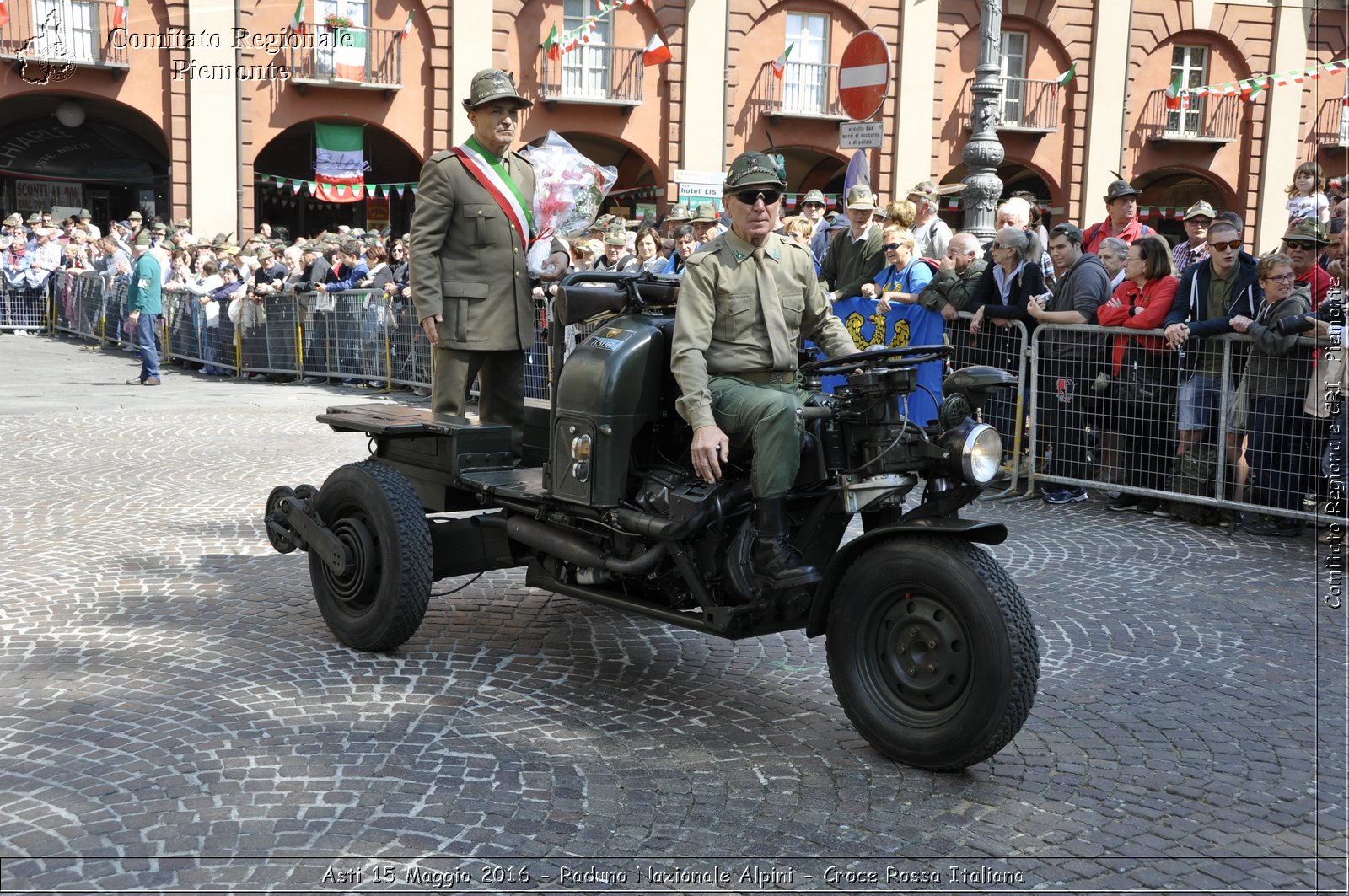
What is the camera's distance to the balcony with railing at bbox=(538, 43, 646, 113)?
29.7 meters

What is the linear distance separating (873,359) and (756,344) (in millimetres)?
484

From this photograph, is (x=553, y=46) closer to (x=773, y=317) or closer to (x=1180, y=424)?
(x=1180, y=424)

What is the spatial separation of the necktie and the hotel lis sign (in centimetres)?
632

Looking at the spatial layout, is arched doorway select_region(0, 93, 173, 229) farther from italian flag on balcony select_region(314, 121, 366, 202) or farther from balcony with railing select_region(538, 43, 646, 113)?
balcony with railing select_region(538, 43, 646, 113)

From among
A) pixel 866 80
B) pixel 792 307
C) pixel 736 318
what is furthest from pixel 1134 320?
→ pixel 736 318

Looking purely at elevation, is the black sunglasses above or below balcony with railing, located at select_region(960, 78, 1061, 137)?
below

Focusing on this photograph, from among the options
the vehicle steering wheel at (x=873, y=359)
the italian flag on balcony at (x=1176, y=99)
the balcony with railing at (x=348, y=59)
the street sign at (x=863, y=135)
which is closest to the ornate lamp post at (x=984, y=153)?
the street sign at (x=863, y=135)

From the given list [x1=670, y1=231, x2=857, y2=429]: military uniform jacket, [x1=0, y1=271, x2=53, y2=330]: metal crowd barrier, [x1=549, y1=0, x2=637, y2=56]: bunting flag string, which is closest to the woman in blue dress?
Answer: [x1=670, y1=231, x2=857, y2=429]: military uniform jacket

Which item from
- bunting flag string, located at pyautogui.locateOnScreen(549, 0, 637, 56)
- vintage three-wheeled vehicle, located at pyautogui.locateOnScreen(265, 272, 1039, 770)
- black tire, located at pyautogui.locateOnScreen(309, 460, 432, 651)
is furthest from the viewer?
bunting flag string, located at pyautogui.locateOnScreen(549, 0, 637, 56)

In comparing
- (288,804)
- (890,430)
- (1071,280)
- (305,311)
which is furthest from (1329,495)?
(305,311)

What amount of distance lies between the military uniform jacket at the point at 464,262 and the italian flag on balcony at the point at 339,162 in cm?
2423

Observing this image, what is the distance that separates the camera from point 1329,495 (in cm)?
780

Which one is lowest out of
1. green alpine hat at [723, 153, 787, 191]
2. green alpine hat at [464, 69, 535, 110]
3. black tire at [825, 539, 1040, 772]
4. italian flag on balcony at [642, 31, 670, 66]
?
black tire at [825, 539, 1040, 772]

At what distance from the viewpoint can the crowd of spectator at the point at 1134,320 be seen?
7895 millimetres
